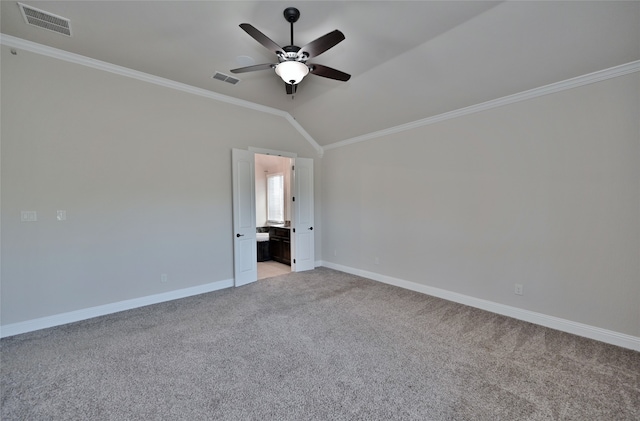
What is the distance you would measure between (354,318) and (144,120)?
3.94 m

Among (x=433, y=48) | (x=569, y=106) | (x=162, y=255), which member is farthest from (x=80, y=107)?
(x=569, y=106)

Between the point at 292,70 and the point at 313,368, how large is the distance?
2666 millimetres


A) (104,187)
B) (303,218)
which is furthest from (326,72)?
(303,218)

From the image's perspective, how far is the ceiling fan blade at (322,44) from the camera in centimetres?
203

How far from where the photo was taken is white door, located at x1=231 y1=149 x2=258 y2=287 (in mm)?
4582

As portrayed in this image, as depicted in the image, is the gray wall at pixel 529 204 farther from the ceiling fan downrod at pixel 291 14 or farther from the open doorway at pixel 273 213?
the ceiling fan downrod at pixel 291 14

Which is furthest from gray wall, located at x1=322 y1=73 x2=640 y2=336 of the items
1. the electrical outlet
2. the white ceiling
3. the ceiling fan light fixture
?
the ceiling fan light fixture

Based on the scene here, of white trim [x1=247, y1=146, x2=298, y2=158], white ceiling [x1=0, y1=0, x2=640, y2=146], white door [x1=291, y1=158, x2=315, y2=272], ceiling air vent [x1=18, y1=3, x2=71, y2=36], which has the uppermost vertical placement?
ceiling air vent [x1=18, y1=3, x2=71, y2=36]

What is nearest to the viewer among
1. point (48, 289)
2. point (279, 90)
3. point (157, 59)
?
point (48, 289)

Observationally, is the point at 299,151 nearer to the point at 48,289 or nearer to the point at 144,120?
the point at 144,120

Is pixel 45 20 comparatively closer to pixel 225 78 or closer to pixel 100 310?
pixel 225 78

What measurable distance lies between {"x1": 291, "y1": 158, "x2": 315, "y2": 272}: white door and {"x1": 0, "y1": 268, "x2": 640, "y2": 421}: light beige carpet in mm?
2037

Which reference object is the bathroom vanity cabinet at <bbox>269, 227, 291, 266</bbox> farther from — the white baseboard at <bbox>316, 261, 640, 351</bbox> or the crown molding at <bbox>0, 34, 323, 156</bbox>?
the crown molding at <bbox>0, 34, 323, 156</bbox>

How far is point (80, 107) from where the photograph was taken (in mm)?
3305
